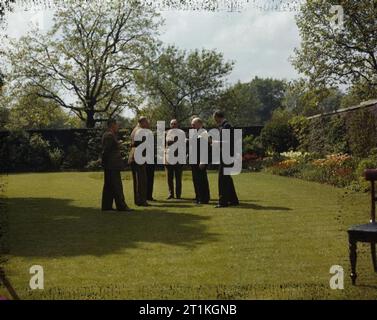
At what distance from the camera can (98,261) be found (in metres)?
5.36

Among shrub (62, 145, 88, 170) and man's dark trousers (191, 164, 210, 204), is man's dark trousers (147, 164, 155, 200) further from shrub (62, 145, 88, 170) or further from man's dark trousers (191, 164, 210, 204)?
shrub (62, 145, 88, 170)

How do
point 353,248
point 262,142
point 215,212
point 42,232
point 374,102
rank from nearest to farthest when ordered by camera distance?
1. point 353,248
2. point 42,232
3. point 215,212
4. point 374,102
5. point 262,142

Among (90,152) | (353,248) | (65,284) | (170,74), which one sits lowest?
(65,284)

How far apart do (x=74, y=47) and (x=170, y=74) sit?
5.19 feet

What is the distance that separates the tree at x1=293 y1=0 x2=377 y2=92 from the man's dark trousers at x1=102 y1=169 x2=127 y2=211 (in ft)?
12.9

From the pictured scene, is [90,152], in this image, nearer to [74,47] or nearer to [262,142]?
[74,47]

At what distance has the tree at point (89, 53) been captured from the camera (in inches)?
261

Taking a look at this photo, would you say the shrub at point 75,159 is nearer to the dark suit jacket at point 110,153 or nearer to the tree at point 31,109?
the dark suit jacket at point 110,153

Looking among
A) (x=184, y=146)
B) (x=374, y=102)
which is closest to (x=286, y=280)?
(x=184, y=146)

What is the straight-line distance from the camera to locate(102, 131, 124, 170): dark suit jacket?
350 inches

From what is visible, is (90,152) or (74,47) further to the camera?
(90,152)

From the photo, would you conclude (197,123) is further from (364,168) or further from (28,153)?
(28,153)

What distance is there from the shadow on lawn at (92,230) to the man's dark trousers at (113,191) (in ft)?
0.92

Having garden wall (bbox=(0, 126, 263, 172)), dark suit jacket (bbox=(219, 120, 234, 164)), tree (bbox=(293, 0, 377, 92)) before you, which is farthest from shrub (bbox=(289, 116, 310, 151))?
garden wall (bbox=(0, 126, 263, 172))
